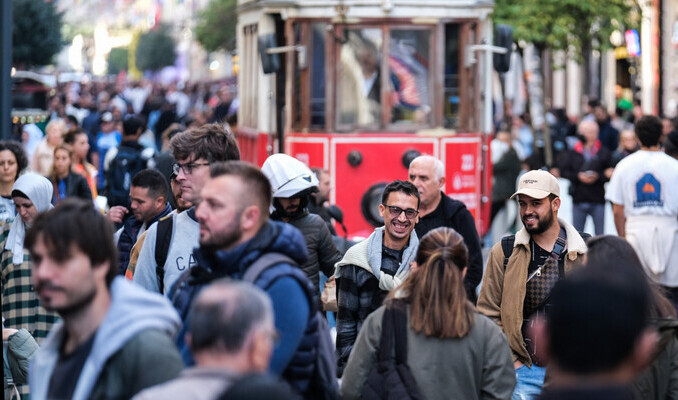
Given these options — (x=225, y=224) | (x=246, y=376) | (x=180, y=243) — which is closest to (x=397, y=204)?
(x=180, y=243)

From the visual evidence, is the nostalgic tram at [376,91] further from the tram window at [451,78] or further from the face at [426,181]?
the face at [426,181]

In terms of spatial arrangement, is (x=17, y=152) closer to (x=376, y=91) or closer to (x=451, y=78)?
(x=376, y=91)

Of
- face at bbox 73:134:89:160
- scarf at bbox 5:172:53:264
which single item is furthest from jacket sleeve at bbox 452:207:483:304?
face at bbox 73:134:89:160

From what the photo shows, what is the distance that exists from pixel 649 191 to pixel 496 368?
5.40 meters

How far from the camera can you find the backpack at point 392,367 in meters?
5.17

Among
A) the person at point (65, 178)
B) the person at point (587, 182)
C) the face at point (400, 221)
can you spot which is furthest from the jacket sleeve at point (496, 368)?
the person at point (587, 182)

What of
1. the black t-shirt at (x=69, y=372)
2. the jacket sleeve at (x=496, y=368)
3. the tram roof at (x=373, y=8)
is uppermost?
the tram roof at (x=373, y=8)

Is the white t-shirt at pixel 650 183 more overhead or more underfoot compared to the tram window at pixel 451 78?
more underfoot

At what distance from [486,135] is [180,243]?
28.9 feet

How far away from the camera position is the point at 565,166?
1535 centimetres

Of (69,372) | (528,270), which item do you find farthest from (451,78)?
(69,372)

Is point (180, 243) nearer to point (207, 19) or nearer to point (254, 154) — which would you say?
point (254, 154)

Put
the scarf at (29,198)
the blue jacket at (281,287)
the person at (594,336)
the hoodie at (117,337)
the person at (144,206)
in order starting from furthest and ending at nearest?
the person at (144,206), the scarf at (29,198), the blue jacket at (281,287), the hoodie at (117,337), the person at (594,336)

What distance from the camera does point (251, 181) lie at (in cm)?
458
